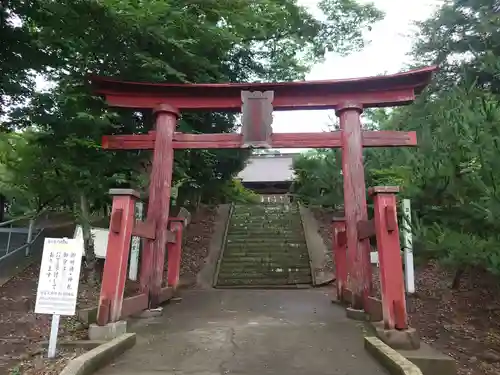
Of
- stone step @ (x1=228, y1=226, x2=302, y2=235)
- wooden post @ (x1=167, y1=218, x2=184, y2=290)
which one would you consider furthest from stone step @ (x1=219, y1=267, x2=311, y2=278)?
stone step @ (x1=228, y1=226, x2=302, y2=235)

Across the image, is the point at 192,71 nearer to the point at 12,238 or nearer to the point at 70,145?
the point at 70,145

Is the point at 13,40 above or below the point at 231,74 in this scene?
below

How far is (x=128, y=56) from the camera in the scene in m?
7.22

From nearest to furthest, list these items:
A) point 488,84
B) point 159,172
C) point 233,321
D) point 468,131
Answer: point 468,131 → point 233,321 → point 159,172 → point 488,84

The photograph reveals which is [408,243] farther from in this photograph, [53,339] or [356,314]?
[53,339]

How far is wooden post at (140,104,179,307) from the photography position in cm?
632

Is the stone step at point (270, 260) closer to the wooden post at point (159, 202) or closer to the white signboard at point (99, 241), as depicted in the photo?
the white signboard at point (99, 241)

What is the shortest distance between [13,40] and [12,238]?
6.34 m

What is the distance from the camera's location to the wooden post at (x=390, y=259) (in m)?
4.44

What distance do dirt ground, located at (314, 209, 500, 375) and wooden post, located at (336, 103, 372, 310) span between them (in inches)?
41.8

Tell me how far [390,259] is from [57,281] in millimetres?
3622

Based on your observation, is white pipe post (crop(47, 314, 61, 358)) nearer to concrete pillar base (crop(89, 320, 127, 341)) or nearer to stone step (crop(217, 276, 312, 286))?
concrete pillar base (crop(89, 320, 127, 341))

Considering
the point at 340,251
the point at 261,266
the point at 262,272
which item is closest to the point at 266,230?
the point at 261,266

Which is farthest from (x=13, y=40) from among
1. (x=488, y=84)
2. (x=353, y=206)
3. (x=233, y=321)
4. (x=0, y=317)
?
(x=488, y=84)
